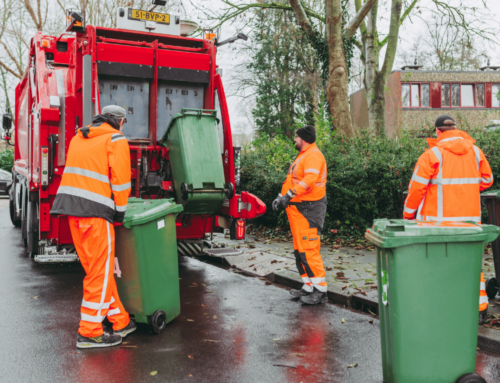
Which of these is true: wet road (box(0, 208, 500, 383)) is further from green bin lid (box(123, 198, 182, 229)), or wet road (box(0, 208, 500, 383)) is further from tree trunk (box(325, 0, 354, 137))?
tree trunk (box(325, 0, 354, 137))

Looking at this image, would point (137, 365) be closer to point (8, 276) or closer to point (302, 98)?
point (8, 276)

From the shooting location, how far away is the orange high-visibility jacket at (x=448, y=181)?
389 centimetres

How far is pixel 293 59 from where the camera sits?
24.7 metres

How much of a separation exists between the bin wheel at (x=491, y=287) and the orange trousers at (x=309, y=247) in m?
1.53

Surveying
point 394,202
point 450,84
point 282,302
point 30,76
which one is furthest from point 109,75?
point 450,84

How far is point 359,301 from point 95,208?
2714mm

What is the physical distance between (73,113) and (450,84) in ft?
95.0

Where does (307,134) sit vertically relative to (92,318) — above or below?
above

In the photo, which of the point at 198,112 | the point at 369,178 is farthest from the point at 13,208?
the point at 369,178

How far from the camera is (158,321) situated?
13.2 feet

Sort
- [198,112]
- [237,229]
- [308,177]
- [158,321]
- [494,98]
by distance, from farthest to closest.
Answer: [494,98] < [237,229] < [198,112] < [308,177] < [158,321]

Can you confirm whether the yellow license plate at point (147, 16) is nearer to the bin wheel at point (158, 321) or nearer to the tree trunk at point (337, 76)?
the bin wheel at point (158, 321)

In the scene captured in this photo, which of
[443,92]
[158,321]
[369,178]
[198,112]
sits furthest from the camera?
[443,92]

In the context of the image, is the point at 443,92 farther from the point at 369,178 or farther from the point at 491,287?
the point at 491,287
